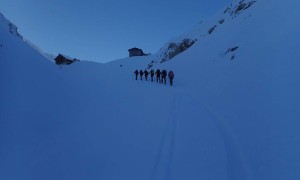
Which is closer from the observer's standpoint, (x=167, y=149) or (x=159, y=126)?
(x=167, y=149)

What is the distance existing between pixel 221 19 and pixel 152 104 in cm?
3669

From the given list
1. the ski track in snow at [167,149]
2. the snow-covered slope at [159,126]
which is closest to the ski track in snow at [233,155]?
the snow-covered slope at [159,126]

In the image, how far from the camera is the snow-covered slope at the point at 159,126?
7434 millimetres

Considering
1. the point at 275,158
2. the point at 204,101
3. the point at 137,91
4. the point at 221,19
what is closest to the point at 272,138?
the point at 275,158

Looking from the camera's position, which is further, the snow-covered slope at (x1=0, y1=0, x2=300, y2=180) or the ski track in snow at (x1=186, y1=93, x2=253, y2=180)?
the snow-covered slope at (x1=0, y1=0, x2=300, y2=180)

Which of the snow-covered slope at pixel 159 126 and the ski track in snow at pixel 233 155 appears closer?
the ski track in snow at pixel 233 155

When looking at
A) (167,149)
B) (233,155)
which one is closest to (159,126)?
(167,149)

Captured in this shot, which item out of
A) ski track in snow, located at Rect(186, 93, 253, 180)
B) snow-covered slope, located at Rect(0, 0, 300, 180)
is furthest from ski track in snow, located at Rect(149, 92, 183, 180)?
ski track in snow, located at Rect(186, 93, 253, 180)

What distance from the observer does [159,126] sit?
447 inches

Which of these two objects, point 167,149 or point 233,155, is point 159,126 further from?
point 233,155

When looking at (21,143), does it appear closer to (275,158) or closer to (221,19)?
(275,158)

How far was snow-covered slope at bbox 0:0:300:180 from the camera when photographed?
24.4 feet

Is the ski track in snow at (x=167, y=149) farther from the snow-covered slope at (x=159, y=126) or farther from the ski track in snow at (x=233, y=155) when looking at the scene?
the ski track in snow at (x=233, y=155)

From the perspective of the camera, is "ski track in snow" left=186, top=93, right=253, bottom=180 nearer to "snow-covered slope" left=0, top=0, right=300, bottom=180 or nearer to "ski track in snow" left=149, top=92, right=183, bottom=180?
"snow-covered slope" left=0, top=0, right=300, bottom=180
